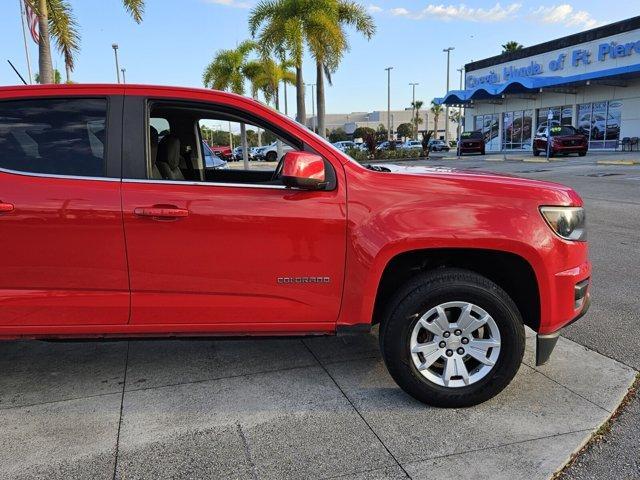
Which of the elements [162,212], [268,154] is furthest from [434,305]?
[268,154]

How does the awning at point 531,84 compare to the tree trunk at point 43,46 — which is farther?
the awning at point 531,84

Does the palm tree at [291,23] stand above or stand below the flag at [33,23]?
above

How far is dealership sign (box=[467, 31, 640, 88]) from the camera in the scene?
3042 centimetres

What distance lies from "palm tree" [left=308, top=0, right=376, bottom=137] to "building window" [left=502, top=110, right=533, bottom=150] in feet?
61.5

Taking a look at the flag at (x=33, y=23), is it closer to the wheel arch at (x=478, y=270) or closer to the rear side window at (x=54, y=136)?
the rear side window at (x=54, y=136)

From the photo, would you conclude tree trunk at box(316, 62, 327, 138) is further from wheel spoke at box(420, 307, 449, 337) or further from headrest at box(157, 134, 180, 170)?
wheel spoke at box(420, 307, 449, 337)

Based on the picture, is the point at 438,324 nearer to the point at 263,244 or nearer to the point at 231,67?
the point at 263,244

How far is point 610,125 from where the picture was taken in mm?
31281

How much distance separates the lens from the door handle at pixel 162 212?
116 inches

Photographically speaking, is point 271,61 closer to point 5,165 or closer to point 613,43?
point 613,43

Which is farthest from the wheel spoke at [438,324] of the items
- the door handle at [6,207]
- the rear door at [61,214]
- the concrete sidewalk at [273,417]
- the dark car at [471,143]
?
the dark car at [471,143]

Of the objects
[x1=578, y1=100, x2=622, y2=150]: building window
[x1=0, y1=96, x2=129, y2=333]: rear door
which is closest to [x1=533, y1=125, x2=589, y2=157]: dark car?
[x1=578, y1=100, x2=622, y2=150]: building window

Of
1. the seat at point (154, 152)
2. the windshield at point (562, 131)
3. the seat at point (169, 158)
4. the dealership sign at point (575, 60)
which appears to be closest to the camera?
the seat at point (154, 152)

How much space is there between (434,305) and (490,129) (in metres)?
40.8
